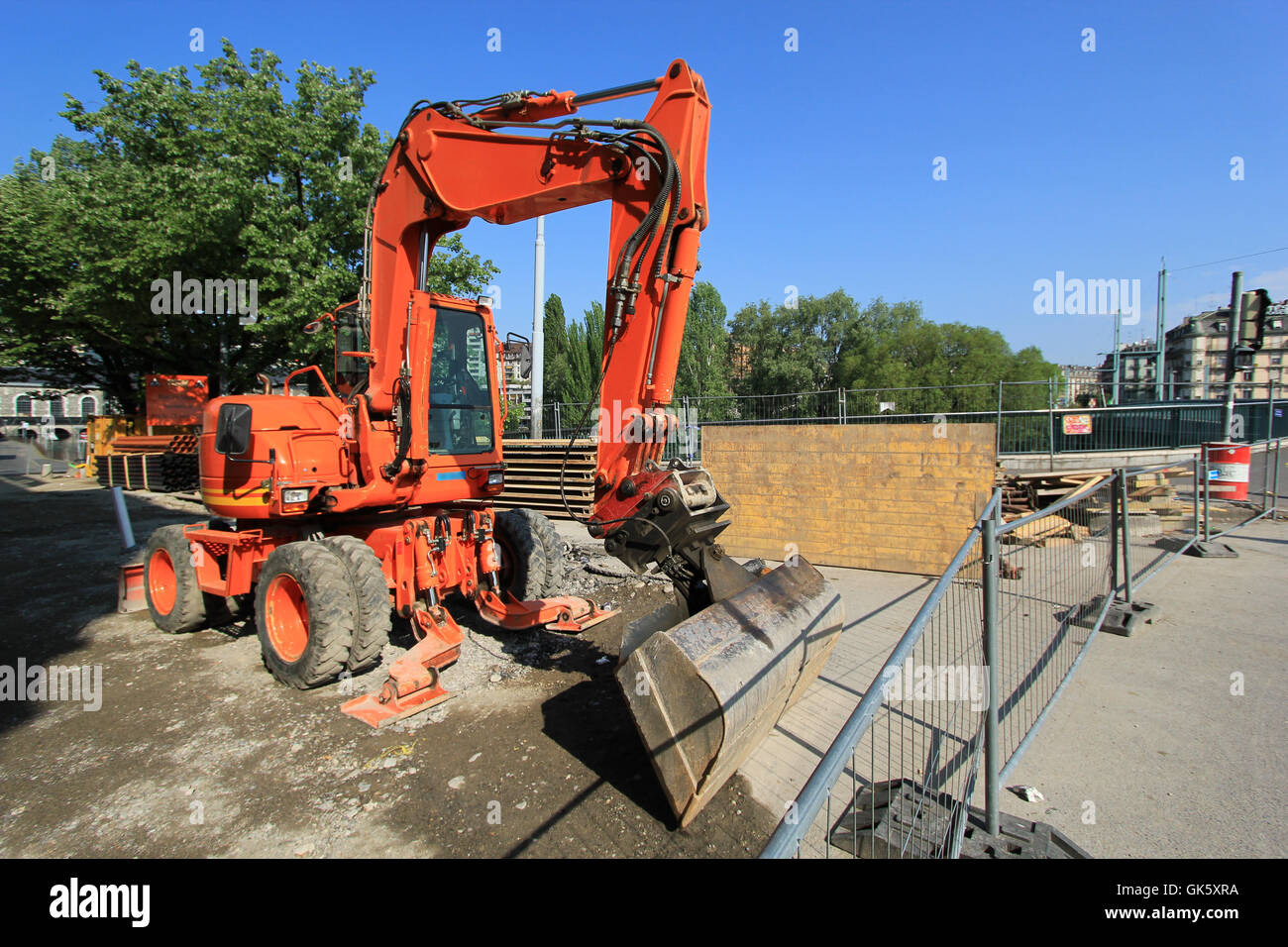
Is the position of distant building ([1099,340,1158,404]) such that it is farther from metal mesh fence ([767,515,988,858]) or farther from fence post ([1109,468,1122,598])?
metal mesh fence ([767,515,988,858])

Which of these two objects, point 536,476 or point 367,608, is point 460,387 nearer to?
point 367,608

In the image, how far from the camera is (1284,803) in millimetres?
3326

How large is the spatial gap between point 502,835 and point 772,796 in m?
1.53

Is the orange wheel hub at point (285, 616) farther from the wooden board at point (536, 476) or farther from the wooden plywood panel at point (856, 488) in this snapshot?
the wooden board at point (536, 476)

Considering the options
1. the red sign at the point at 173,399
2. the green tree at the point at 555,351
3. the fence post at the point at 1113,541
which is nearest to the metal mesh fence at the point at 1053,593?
the fence post at the point at 1113,541

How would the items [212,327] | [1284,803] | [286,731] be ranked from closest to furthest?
[1284,803]
[286,731]
[212,327]

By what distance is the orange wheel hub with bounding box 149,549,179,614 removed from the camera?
7004 mm

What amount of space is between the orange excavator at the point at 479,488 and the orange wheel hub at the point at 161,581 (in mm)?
28

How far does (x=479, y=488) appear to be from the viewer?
6.28 metres

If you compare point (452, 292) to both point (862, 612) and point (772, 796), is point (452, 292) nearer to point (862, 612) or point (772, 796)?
point (862, 612)

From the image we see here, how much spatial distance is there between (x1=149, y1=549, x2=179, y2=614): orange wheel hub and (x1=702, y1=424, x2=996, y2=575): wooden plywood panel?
6.99 metres

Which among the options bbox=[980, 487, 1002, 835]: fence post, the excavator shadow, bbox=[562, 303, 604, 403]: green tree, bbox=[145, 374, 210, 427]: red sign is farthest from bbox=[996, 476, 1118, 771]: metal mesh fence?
bbox=[562, 303, 604, 403]: green tree
